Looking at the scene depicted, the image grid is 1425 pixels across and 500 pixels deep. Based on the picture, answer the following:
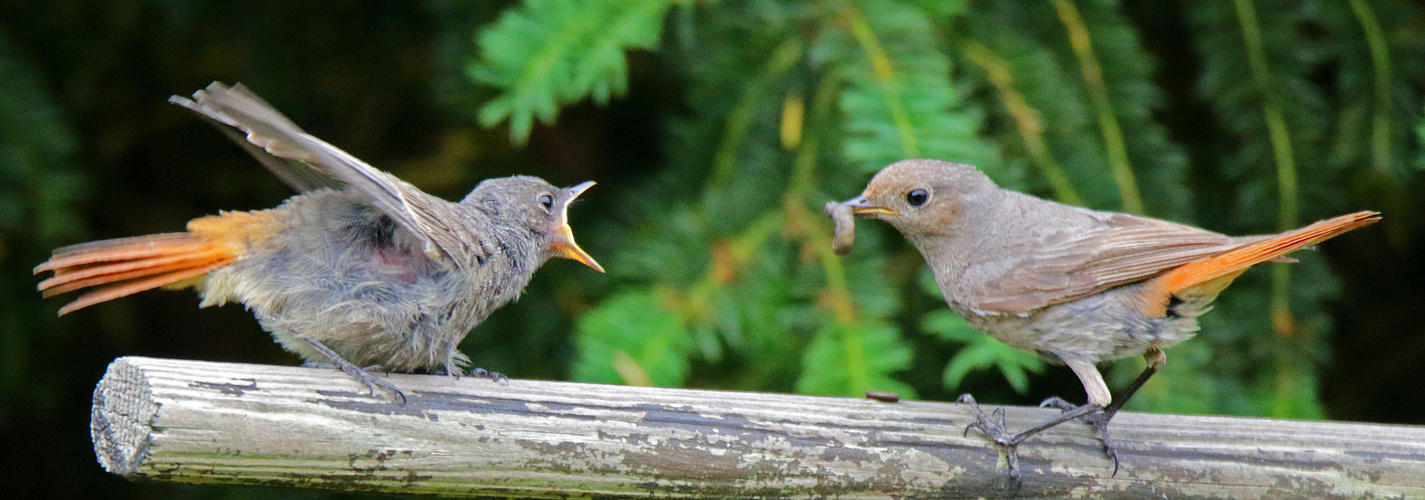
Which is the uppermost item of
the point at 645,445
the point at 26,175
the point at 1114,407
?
the point at 26,175

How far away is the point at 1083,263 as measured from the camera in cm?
241

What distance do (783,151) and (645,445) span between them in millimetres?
1206

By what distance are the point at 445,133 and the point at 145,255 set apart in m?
2.11

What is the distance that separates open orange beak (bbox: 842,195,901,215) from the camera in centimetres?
247

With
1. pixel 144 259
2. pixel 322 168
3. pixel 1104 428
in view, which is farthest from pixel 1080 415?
pixel 144 259

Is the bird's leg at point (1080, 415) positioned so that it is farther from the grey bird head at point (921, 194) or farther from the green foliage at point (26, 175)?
the green foliage at point (26, 175)

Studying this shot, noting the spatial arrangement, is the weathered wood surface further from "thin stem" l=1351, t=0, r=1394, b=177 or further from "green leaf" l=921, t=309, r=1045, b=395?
"thin stem" l=1351, t=0, r=1394, b=177

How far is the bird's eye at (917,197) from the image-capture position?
253cm

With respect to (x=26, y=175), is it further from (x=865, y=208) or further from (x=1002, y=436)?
(x=1002, y=436)

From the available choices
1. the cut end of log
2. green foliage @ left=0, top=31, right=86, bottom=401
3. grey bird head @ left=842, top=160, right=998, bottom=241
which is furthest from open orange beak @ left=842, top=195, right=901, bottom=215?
green foliage @ left=0, top=31, right=86, bottom=401

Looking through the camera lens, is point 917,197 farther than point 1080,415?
Yes

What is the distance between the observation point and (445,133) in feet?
13.3

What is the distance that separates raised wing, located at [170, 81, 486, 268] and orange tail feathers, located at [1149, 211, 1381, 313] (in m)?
1.46

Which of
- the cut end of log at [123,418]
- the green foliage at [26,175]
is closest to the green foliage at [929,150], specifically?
the cut end of log at [123,418]
